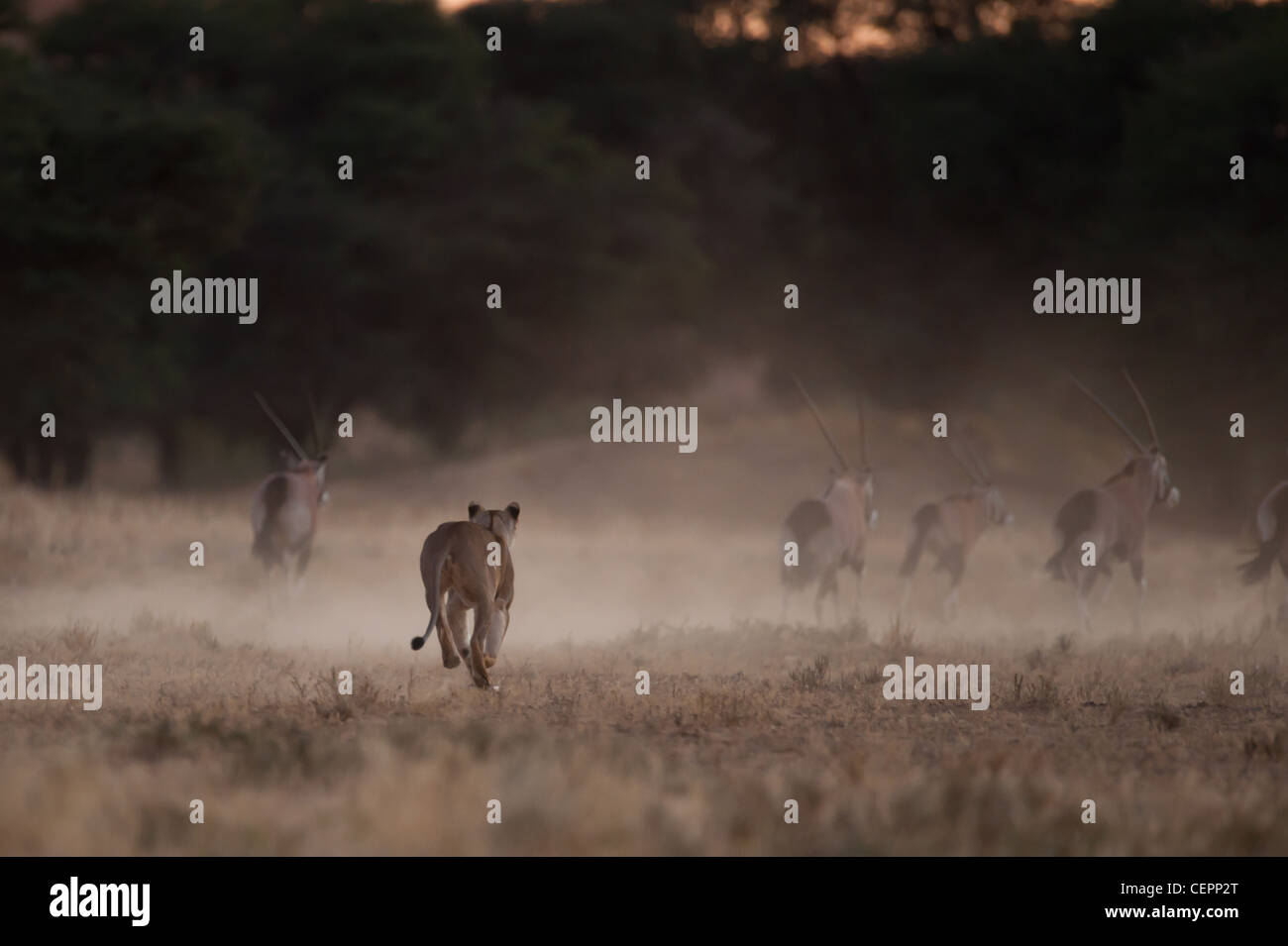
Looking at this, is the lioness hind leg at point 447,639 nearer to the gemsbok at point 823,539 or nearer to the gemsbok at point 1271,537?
the gemsbok at point 823,539

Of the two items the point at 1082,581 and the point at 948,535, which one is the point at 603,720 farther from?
the point at 948,535

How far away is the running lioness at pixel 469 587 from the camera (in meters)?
11.0

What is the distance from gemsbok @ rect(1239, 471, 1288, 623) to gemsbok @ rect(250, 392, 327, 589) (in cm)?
994

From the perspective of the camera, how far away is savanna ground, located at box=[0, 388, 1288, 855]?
737 cm

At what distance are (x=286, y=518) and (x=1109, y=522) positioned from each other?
28.4 ft

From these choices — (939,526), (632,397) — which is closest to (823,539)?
(939,526)

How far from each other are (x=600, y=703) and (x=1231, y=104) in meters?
27.7

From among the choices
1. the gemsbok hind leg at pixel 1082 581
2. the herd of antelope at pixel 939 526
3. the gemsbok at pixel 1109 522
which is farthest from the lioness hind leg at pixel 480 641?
the gemsbok hind leg at pixel 1082 581

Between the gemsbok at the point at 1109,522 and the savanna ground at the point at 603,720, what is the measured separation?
0.71 metres

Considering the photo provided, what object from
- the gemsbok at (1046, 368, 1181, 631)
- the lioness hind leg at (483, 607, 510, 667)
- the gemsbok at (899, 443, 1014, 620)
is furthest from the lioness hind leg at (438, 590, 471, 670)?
the gemsbok at (899, 443, 1014, 620)

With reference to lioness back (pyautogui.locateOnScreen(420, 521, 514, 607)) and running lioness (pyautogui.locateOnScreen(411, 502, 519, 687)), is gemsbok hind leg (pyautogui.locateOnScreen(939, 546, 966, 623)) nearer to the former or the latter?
running lioness (pyautogui.locateOnScreen(411, 502, 519, 687))

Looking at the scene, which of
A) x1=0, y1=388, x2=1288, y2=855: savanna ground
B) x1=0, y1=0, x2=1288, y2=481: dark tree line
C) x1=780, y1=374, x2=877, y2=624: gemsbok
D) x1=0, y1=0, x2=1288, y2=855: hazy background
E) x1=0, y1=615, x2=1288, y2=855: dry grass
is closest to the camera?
x1=0, y1=615, x2=1288, y2=855: dry grass

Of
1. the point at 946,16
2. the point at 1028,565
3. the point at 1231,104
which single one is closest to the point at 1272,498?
the point at 1028,565
